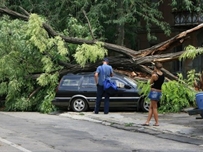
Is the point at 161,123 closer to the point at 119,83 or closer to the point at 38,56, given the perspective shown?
the point at 119,83

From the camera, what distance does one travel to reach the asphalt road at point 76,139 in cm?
931

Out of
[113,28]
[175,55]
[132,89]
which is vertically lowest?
[132,89]

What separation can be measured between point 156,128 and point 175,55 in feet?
18.5

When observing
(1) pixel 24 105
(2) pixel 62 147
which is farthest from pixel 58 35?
(2) pixel 62 147

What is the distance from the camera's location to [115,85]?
16391 mm

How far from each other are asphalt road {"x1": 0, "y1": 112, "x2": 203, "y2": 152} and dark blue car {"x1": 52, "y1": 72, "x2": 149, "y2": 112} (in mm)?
3100

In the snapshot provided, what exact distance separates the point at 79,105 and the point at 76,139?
6.72 meters

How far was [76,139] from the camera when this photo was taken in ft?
34.7

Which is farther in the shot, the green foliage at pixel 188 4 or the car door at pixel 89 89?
the green foliage at pixel 188 4

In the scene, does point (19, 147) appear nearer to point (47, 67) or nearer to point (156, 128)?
point (156, 128)

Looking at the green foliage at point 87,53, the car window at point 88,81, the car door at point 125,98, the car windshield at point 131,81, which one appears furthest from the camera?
the green foliage at point 87,53

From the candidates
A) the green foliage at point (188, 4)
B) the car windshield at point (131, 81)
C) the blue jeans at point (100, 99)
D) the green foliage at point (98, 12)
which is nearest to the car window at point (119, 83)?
the car windshield at point (131, 81)

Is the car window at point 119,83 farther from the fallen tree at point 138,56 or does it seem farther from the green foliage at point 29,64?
the green foliage at point 29,64

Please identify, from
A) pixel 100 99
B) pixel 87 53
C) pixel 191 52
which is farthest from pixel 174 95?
Answer: pixel 87 53
